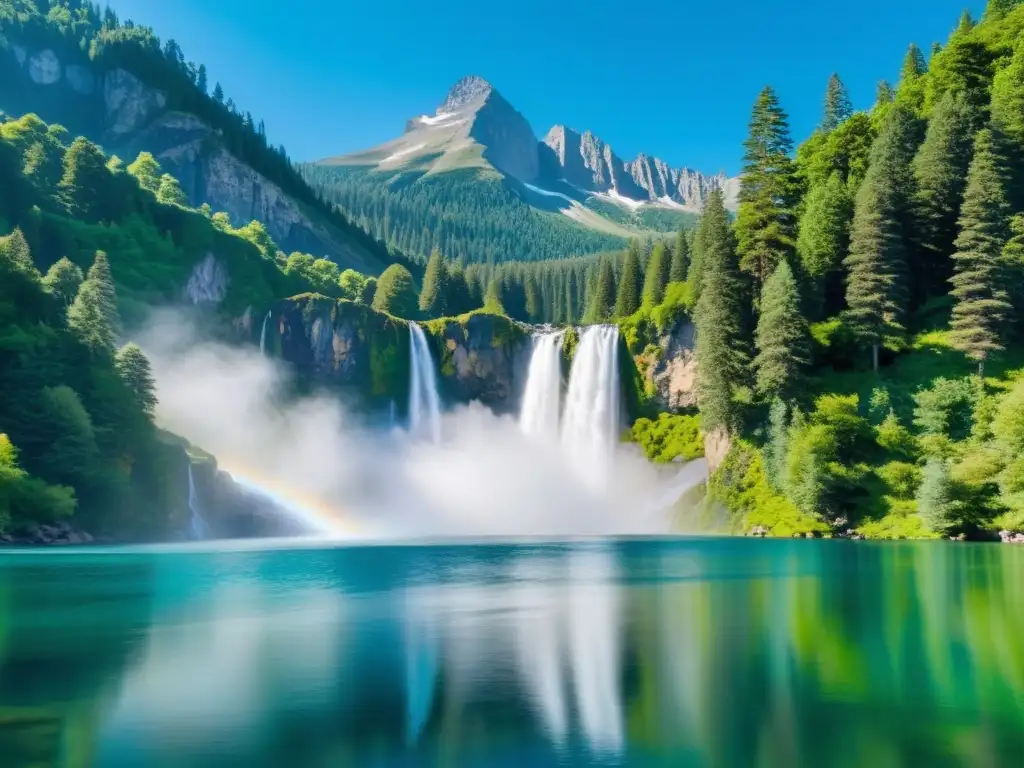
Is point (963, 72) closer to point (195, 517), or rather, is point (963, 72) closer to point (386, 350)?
point (386, 350)

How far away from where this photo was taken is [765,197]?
79.2 meters

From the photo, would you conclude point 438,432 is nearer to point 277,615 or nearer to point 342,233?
point 277,615

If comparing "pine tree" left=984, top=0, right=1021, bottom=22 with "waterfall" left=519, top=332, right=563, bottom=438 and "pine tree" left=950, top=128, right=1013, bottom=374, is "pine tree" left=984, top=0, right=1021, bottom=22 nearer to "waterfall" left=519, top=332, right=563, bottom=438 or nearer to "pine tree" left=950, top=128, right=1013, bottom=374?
"pine tree" left=950, top=128, right=1013, bottom=374

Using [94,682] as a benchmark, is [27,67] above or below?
above

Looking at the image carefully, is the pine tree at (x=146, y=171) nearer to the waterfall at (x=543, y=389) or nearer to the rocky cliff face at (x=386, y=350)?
the rocky cliff face at (x=386, y=350)

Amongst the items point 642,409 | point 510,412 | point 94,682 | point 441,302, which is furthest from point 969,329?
point 441,302

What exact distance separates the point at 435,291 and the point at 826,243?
8046cm

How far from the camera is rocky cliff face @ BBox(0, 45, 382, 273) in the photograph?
533 feet

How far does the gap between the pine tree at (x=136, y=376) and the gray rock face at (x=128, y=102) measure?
113 metres

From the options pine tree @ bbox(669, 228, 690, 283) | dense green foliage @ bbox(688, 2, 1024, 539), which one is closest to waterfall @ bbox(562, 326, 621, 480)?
dense green foliage @ bbox(688, 2, 1024, 539)

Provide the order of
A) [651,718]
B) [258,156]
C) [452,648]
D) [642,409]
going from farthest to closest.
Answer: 1. [258,156]
2. [642,409]
3. [452,648]
4. [651,718]

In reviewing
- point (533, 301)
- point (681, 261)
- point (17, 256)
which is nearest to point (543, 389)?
point (681, 261)

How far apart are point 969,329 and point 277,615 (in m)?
55.6

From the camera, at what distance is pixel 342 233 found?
182375 millimetres
